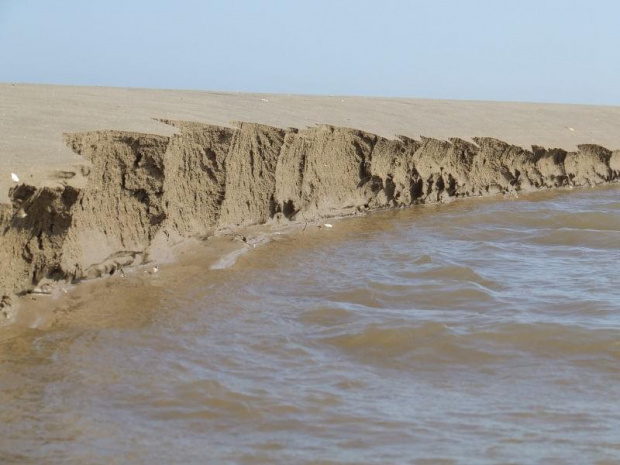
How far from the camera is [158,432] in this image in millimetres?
2332

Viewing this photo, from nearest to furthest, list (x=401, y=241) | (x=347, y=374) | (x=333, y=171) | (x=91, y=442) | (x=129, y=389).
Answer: (x=91, y=442) → (x=129, y=389) → (x=347, y=374) → (x=401, y=241) → (x=333, y=171)

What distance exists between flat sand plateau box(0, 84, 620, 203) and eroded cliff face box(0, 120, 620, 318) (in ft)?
0.43

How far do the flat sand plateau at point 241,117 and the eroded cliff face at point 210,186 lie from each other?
131 mm

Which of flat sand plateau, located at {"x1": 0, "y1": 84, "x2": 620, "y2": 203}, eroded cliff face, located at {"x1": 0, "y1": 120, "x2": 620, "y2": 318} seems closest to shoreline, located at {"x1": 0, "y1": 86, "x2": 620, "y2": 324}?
eroded cliff face, located at {"x1": 0, "y1": 120, "x2": 620, "y2": 318}

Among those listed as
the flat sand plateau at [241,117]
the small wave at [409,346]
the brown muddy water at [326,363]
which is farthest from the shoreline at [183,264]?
the small wave at [409,346]

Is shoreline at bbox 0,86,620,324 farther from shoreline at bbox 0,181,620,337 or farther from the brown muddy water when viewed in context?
the brown muddy water

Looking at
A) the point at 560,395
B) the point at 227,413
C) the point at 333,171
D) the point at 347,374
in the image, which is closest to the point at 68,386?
the point at 227,413

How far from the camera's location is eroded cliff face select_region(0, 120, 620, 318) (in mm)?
3346

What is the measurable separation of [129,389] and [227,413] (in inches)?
14.3

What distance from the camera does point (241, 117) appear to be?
531 centimetres


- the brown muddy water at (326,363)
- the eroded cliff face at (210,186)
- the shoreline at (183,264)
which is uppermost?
the eroded cliff face at (210,186)

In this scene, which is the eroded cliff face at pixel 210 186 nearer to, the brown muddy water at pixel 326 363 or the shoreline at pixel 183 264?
the shoreline at pixel 183 264

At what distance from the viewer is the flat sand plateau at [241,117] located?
3560 millimetres

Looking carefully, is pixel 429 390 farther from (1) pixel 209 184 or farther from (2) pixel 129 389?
(1) pixel 209 184
